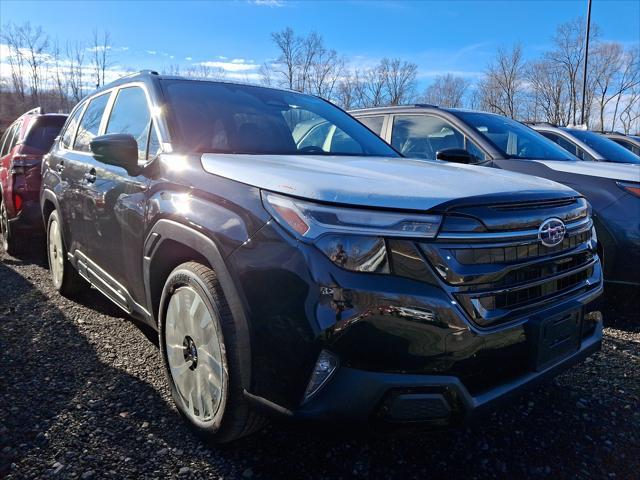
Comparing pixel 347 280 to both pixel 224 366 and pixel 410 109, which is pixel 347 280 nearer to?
pixel 224 366

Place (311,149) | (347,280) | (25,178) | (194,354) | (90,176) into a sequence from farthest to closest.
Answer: (25,178) < (90,176) < (311,149) < (194,354) < (347,280)

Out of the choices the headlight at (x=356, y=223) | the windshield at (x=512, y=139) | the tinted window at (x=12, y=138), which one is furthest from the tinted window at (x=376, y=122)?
the tinted window at (x=12, y=138)

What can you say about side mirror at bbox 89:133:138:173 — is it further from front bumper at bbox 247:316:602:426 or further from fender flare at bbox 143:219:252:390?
front bumper at bbox 247:316:602:426

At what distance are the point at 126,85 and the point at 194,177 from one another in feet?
4.91

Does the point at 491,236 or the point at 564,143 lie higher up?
the point at 564,143

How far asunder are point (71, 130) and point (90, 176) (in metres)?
1.34

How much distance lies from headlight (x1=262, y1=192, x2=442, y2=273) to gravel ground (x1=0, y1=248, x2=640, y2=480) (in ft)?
2.02

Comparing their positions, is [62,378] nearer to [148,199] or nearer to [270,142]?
[148,199]

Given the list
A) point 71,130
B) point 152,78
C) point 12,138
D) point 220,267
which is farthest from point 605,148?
point 12,138

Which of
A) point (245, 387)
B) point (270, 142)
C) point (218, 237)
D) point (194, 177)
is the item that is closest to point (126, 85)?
point (270, 142)

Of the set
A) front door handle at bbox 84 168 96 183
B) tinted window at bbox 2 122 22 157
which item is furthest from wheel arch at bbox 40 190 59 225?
tinted window at bbox 2 122 22 157

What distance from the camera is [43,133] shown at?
5.73 meters

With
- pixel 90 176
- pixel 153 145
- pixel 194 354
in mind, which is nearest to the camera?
pixel 194 354

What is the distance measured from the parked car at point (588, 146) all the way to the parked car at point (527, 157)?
83 cm
